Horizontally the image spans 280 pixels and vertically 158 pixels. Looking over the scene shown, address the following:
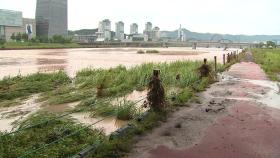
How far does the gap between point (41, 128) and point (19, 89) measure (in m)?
7.89

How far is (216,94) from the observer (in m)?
14.4

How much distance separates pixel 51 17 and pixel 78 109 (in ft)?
454

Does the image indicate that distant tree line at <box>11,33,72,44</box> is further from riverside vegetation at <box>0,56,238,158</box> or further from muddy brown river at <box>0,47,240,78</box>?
riverside vegetation at <box>0,56,238,158</box>

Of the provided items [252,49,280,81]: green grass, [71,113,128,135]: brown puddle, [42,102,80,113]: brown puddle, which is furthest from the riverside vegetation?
[252,49,280,81]: green grass

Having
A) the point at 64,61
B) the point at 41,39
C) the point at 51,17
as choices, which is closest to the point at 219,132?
the point at 64,61

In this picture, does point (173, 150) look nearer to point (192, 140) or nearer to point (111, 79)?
point (192, 140)

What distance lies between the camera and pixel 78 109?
39.3 ft

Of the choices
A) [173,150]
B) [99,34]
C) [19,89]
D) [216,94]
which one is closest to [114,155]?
[173,150]

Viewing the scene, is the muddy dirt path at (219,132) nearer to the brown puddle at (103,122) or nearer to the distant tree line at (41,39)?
the brown puddle at (103,122)

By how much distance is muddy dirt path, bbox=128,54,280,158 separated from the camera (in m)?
6.95

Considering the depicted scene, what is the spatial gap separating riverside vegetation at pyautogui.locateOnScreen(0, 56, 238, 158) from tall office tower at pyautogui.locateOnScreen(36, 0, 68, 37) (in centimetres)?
12663

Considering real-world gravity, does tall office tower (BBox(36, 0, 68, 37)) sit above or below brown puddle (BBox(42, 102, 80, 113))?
above

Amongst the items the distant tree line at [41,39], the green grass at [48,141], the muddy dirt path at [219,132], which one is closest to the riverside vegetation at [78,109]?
the green grass at [48,141]

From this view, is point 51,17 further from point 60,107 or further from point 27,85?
point 60,107
